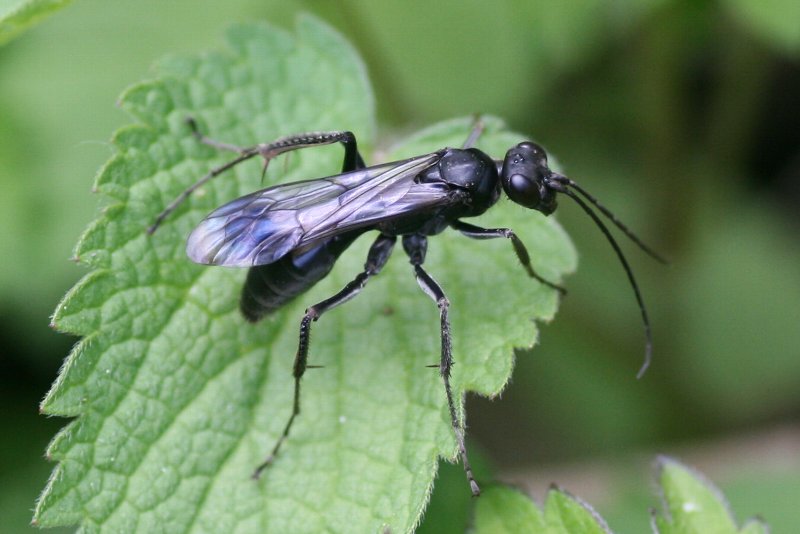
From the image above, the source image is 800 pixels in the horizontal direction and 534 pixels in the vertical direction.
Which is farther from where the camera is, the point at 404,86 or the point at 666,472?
the point at 404,86

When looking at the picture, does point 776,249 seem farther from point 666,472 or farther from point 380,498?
point 380,498

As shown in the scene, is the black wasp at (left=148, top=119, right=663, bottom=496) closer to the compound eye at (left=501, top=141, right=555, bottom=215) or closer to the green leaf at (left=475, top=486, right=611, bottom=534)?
the compound eye at (left=501, top=141, right=555, bottom=215)

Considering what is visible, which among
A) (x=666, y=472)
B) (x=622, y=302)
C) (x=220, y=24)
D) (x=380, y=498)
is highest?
(x=220, y=24)

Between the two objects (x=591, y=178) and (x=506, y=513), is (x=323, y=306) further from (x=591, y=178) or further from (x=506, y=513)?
(x=591, y=178)

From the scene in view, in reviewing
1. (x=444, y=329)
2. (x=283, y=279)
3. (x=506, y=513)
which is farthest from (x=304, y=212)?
(x=506, y=513)

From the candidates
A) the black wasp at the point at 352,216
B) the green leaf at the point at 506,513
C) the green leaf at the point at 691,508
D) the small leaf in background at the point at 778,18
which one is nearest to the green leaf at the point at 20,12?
the black wasp at the point at 352,216

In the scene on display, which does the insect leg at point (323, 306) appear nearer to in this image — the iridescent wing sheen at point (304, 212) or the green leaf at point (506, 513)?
the iridescent wing sheen at point (304, 212)

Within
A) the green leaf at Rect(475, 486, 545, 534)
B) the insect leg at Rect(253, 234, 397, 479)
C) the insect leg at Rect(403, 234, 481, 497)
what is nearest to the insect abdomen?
the insect leg at Rect(253, 234, 397, 479)

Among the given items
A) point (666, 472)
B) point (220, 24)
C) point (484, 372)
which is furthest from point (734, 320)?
point (220, 24)
